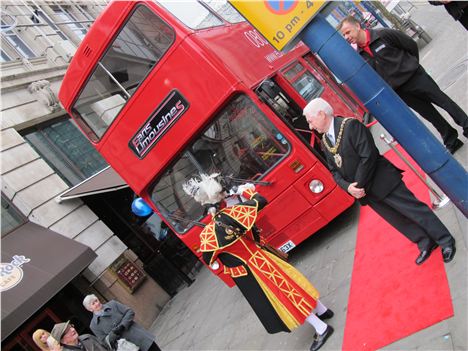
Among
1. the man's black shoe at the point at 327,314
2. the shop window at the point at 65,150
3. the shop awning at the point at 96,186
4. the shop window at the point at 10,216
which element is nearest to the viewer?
the man's black shoe at the point at 327,314

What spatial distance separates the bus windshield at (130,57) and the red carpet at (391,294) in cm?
379

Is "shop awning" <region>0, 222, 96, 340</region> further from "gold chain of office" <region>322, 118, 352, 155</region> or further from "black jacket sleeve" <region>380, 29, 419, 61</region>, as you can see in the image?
"black jacket sleeve" <region>380, 29, 419, 61</region>

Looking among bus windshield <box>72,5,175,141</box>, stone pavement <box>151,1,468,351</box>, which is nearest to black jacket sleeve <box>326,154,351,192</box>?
stone pavement <box>151,1,468,351</box>

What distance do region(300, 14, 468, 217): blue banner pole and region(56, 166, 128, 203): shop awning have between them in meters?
7.99

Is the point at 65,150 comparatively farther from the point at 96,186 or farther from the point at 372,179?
the point at 372,179

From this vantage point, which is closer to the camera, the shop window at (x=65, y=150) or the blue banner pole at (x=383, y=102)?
the blue banner pole at (x=383, y=102)

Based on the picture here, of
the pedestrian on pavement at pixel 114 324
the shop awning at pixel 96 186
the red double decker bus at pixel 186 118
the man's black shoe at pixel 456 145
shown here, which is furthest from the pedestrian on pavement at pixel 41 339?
the shop awning at pixel 96 186

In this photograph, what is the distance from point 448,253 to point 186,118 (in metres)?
3.61

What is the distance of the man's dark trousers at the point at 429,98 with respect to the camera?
544cm

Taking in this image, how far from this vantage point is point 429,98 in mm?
5539

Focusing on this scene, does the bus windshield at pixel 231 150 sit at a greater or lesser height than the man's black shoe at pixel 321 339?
greater

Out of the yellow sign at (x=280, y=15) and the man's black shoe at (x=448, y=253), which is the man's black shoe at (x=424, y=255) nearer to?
the man's black shoe at (x=448, y=253)

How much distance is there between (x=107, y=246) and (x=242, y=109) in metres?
6.18

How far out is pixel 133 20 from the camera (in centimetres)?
630
